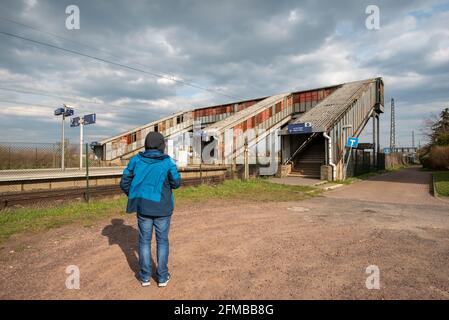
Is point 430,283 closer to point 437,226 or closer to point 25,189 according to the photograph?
point 437,226

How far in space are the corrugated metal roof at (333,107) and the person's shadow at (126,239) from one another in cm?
1551

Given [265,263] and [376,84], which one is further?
[376,84]

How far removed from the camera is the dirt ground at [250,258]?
3406 mm

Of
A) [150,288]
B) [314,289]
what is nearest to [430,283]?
[314,289]

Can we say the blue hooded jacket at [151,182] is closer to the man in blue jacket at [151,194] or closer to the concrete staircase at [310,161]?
the man in blue jacket at [151,194]

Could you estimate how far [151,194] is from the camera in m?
3.39

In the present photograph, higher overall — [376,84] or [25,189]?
[376,84]

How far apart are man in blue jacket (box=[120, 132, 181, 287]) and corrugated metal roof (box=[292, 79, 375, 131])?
55.6 ft

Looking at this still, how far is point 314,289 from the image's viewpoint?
11.2 feet

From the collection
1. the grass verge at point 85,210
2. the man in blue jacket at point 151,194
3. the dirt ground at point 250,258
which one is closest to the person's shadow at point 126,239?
the dirt ground at point 250,258

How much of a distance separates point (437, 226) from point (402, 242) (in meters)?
2.13

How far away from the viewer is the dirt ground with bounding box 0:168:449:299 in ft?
11.2

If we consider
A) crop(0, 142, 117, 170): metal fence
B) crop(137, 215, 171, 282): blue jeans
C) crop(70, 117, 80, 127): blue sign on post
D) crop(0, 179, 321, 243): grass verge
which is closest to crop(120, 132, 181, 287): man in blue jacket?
crop(137, 215, 171, 282): blue jeans

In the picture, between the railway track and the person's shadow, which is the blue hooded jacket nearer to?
the person's shadow
